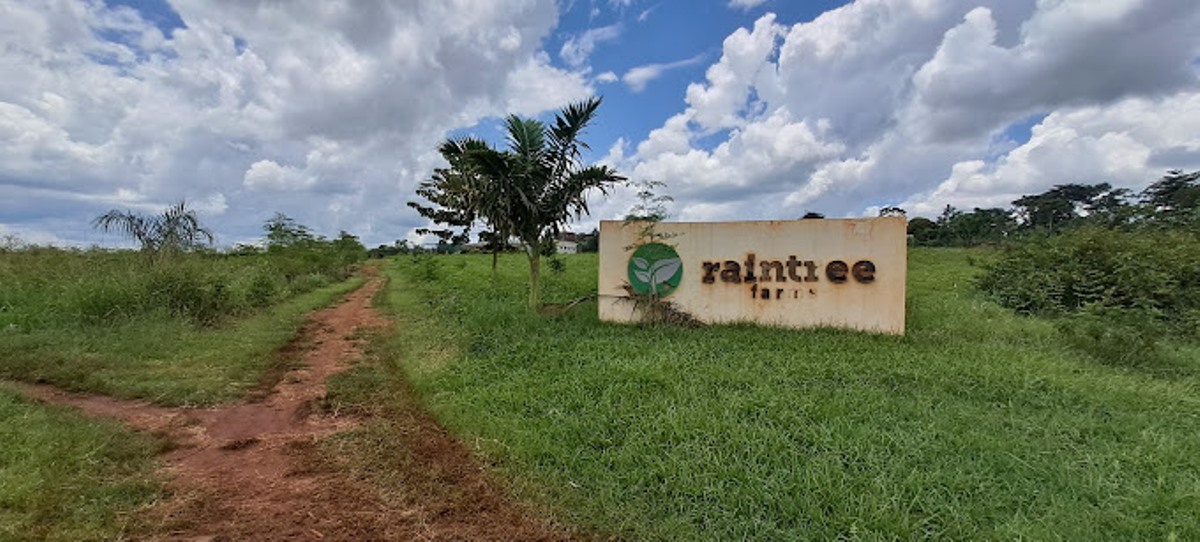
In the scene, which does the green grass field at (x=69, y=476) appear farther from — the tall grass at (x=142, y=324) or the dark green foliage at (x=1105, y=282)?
the dark green foliage at (x=1105, y=282)

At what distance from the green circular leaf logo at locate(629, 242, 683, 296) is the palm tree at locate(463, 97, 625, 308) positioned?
121 centimetres

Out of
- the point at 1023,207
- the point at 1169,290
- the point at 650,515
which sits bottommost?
the point at 650,515

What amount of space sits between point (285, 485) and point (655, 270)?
5.73m

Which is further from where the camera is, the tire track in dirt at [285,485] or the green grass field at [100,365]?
the green grass field at [100,365]

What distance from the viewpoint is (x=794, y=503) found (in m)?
2.67

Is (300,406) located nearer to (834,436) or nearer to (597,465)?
(597,465)

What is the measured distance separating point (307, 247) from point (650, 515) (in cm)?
2139

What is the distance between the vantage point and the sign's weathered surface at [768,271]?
7.10 m

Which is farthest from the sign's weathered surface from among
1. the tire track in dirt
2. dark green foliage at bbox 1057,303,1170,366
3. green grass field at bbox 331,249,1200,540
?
the tire track in dirt

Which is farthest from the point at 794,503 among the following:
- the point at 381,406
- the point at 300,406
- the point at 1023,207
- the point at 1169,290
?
the point at 1023,207

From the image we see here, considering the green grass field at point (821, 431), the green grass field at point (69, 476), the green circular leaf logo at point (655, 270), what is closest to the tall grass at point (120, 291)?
the green grass field at point (821, 431)

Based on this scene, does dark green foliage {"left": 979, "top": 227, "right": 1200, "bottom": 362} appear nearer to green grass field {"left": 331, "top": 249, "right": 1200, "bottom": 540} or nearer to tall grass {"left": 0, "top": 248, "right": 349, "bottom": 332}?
green grass field {"left": 331, "top": 249, "right": 1200, "bottom": 540}

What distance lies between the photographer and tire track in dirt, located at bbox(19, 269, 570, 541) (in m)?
2.67

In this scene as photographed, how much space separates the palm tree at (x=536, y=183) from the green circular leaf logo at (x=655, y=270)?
121 centimetres
